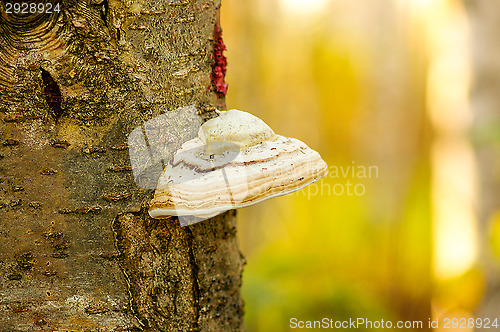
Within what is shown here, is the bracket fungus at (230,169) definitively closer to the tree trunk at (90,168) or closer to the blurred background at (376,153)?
the tree trunk at (90,168)

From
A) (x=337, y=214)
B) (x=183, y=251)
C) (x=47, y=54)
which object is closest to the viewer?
(x=47, y=54)

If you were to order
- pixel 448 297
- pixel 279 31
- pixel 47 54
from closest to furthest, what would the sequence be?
pixel 47 54, pixel 448 297, pixel 279 31

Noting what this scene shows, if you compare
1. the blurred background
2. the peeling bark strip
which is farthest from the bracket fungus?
the blurred background

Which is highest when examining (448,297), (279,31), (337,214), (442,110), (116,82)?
(279,31)

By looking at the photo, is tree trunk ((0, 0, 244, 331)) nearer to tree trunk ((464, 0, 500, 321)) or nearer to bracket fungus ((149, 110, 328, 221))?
bracket fungus ((149, 110, 328, 221))

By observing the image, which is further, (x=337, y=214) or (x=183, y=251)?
(x=337, y=214)

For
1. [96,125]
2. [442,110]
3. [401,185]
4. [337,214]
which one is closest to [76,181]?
[96,125]

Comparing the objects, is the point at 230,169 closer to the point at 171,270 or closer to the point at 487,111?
the point at 171,270

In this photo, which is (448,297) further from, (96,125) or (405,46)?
(96,125)
